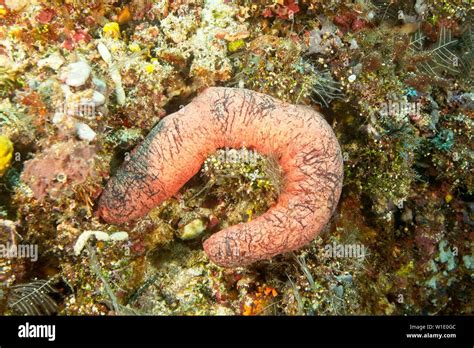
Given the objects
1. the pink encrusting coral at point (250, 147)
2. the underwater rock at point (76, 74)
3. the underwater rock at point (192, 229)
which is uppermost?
the underwater rock at point (76, 74)

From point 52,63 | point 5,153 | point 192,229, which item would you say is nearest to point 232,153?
point 192,229

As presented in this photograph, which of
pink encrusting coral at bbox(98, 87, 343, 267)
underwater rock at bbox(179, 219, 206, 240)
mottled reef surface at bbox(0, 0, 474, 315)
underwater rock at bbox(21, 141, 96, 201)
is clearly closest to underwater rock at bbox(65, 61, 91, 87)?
mottled reef surface at bbox(0, 0, 474, 315)

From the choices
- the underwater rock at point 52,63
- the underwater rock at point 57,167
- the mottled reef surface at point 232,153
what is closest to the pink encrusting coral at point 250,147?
the mottled reef surface at point 232,153

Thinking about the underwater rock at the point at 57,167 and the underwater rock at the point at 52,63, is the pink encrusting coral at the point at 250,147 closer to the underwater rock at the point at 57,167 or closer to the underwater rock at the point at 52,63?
the underwater rock at the point at 57,167

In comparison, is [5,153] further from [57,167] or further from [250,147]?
[250,147]

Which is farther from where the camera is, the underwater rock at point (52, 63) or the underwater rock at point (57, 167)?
the underwater rock at point (52, 63)
